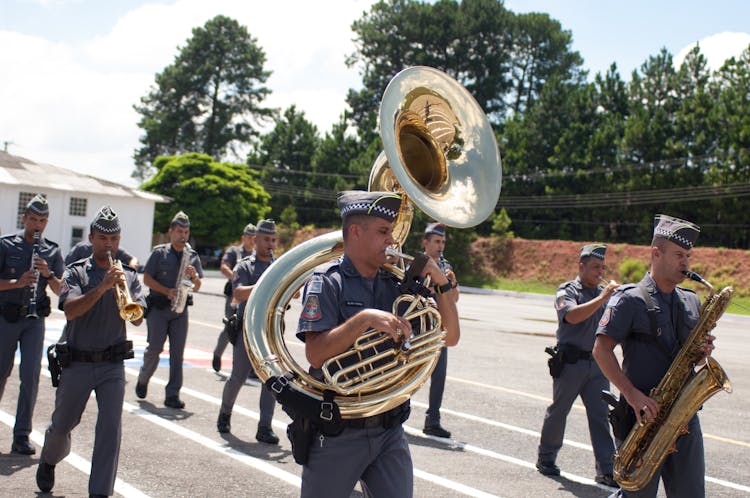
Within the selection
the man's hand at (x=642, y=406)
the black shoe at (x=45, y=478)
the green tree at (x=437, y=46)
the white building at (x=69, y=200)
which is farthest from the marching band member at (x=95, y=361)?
the green tree at (x=437, y=46)

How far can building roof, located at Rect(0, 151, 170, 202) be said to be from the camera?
46.5 m

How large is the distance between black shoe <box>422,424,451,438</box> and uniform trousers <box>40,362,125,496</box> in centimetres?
344

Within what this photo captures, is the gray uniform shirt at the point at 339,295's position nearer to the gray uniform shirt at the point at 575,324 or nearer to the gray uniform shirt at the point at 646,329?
the gray uniform shirt at the point at 646,329

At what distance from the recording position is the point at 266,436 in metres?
7.34

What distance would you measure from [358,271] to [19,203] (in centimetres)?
4667

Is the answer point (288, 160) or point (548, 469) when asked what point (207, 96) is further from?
point (548, 469)

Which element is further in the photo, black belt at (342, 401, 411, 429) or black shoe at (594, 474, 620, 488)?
black shoe at (594, 474, 620, 488)

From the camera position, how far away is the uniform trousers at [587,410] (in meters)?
6.67

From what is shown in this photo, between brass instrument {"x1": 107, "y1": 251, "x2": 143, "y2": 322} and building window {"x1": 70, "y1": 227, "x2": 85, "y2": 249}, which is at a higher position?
brass instrument {"x1": 107, "y1": 251, "x2": 143, "y2": 322}

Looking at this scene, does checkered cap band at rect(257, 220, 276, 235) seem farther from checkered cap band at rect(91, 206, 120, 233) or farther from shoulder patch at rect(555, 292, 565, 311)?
shoulder patch at rect(555, 292, 565, 311)

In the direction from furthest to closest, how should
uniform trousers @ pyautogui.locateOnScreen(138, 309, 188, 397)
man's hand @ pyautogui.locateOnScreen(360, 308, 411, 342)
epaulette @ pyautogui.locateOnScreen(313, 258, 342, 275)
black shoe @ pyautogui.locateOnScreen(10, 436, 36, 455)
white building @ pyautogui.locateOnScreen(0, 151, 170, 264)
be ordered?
white building @ pyautogui.locateOnScreen(0, 151, 170, 264) < uniform trousers @ pyautogui.locateOnScreen(138, 309, 188, 397) < black shoe @ pyautogui.locateOnScreen(10, 436, 36, 455) < epaulette @ pyautogui.locateOnScreen(313, 258, 342, 275) < man's hand @ pyautogui.locateOnScreen(360, 308, 411, 342)

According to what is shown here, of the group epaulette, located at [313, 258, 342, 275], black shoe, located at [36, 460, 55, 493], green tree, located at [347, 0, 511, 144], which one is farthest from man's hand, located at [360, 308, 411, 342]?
green tree, located at [347, 0, 511, 144]

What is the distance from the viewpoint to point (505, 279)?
49750 millimetres

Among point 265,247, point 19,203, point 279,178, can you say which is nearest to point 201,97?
point 279,178
